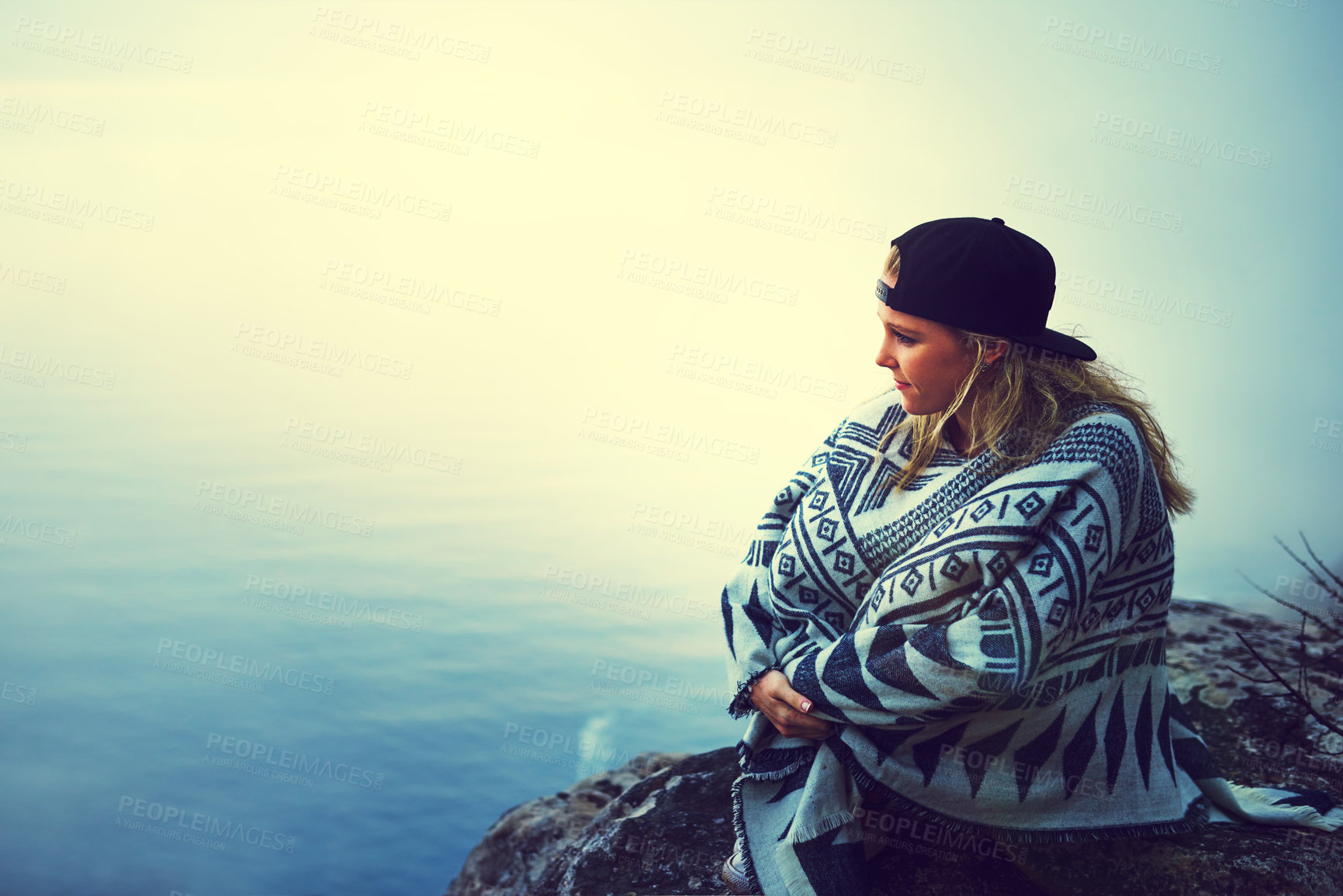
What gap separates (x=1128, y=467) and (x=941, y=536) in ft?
1.08

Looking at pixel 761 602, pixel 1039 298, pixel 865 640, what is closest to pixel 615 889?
pixel 761 602

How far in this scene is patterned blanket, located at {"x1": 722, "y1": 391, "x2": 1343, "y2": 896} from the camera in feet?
5.09

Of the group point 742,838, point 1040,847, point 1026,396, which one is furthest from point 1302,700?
point 742,838

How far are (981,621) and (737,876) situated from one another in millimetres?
685

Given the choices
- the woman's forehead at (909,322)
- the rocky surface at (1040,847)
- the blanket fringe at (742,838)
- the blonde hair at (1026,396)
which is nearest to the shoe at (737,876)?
the blanket fringe at (742,838)

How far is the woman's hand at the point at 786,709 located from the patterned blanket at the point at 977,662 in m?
0.03

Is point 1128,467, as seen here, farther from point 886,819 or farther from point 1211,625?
point 1211,625

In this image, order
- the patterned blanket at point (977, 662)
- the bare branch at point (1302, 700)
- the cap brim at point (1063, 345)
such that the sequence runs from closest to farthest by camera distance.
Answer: the patterned blanket at point (977, 662), the cap brim at point (1063, 345), the bare branch at point (1302, 700)

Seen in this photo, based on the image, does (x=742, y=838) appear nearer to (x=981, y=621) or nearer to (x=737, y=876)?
(x=737, y=876)

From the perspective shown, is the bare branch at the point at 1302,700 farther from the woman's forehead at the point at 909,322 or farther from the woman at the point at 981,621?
the woman's forehead at the point at 909,322

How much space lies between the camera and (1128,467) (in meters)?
1.60

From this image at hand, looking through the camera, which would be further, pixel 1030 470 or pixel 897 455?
pixel 897 455

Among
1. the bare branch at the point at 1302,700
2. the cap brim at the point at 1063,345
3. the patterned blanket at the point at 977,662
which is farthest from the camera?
the bare branch at the point at 1302,700

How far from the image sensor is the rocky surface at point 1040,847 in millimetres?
1733
